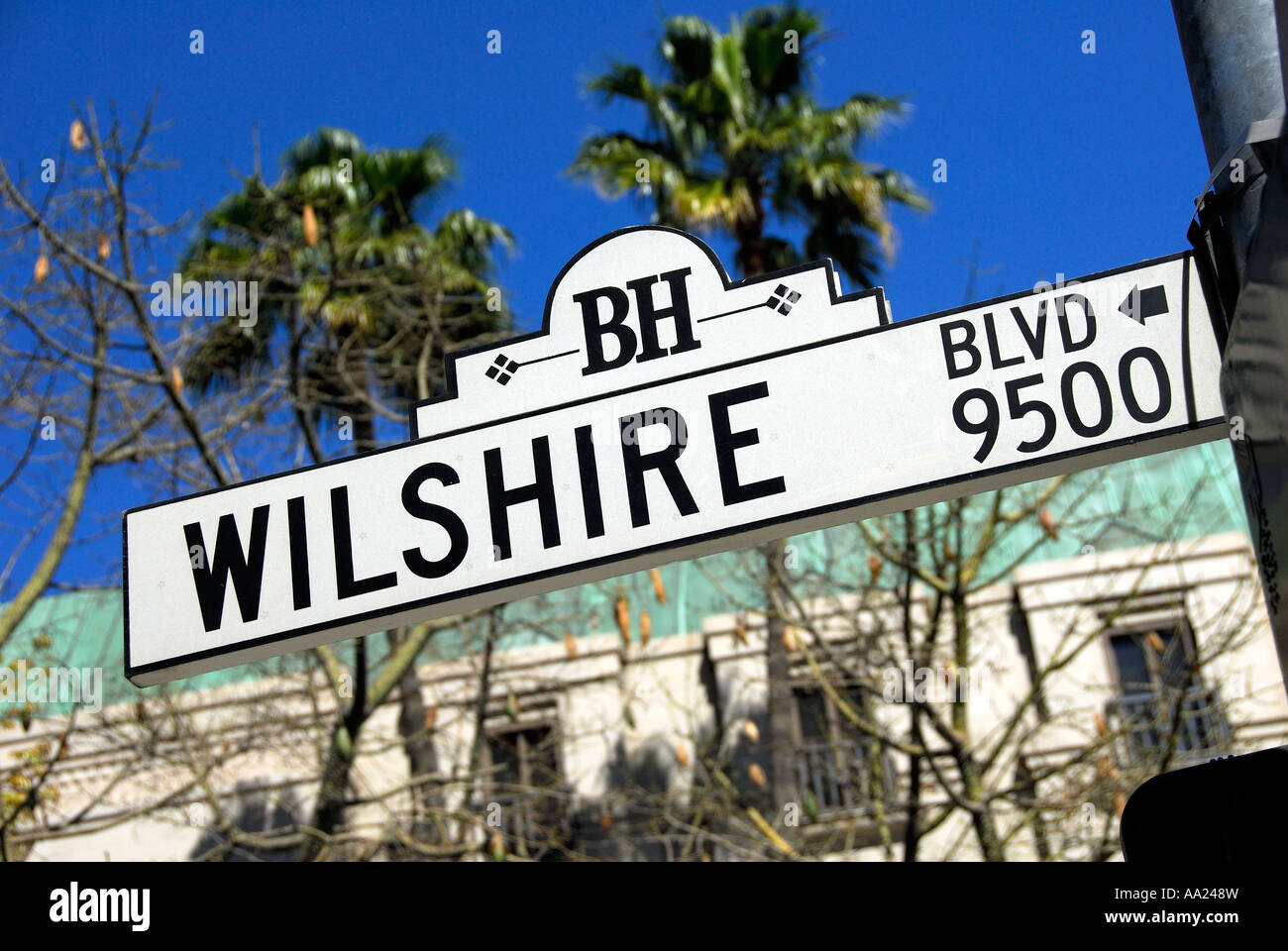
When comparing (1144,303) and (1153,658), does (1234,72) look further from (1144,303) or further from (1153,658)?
(1153,658)

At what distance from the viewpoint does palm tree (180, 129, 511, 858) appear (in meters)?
10.8

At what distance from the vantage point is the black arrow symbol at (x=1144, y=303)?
5.99 ft

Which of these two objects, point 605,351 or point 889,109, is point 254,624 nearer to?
point 605,351

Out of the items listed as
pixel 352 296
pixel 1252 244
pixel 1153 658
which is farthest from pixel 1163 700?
pixel 1252 244

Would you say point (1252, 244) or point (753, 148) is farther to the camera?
point (753, 148)

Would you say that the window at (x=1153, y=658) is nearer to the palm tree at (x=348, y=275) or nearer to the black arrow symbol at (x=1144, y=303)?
the palm tree at (x=348, y=275)

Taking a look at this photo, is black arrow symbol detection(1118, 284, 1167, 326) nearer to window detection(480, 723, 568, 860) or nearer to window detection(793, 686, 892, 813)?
window detection(480, 723, 568, 860)

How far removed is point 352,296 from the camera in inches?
479

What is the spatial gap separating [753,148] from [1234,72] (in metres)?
12.7

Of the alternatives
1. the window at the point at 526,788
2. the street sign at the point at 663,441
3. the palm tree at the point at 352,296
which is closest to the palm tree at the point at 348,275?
the palm tree at the point at 352,296

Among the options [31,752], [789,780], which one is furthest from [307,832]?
[789,780]

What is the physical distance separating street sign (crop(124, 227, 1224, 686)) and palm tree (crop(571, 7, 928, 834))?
38.6 feet

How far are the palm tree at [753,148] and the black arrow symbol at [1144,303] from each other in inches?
466
